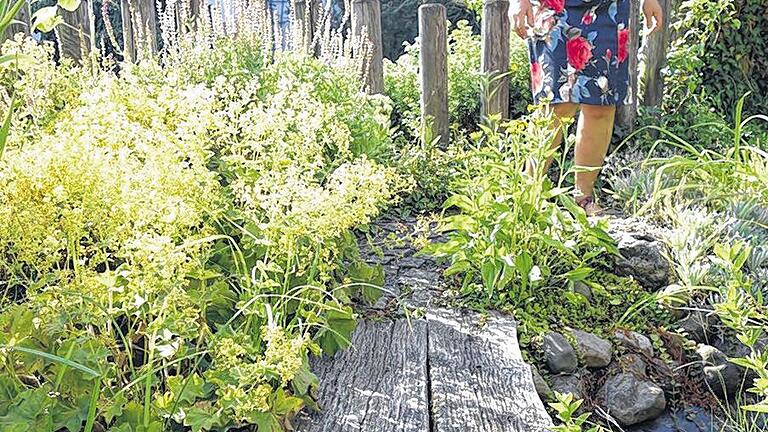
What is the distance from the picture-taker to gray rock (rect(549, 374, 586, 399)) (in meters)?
2.52

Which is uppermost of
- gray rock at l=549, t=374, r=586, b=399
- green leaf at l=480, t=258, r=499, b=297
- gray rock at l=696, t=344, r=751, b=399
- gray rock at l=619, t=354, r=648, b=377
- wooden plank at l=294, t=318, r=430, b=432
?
green leaf at l=480, t=258, r=499, b=297

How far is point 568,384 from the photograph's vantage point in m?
2.54

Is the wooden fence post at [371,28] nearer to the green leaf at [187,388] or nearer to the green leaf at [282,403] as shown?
the green leaf at [282,403]

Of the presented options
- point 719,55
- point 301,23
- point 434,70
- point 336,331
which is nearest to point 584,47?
point 434,70

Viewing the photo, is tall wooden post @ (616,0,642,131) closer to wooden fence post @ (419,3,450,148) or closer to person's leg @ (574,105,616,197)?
wooden fence post @ (419,3,450,148)

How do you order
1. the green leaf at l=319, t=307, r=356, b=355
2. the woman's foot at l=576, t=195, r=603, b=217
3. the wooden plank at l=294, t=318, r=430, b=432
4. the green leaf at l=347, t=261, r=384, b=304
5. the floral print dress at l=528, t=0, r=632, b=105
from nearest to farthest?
the wooden plank at l=294, t=318, r=430, b=432 < the green leaf at l=319, t=307, r=356, b=355 < the green leaf at l=347, t=261, r=384, b=304 < the floral print dress at l=528, t=0, r=632, b=105 < the woman's foot at l=576, t=195, r=603, b=217

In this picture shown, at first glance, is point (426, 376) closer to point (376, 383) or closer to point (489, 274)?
point (376, 383)

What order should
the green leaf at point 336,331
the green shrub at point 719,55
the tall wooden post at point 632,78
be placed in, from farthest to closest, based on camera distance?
the green shrub at point 719,55
the tall wooden post at point 632,78
the green leaf at point 336,331

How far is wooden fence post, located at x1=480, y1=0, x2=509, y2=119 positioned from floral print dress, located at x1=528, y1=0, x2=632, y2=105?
94 cm

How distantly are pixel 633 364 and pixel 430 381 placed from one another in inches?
37.2

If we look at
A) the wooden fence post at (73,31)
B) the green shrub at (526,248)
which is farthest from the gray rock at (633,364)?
the wooden fence post at (73,31)

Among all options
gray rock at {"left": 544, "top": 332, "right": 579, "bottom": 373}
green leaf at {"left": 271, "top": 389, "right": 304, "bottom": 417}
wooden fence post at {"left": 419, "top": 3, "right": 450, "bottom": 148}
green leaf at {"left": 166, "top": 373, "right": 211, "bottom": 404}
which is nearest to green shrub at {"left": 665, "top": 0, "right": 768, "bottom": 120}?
wooden fence post at {"left": 419, "top": 3, "right": 450, "bottom": 148}

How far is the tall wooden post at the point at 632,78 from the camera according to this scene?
177 inches

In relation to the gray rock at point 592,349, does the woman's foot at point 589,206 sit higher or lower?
higher
